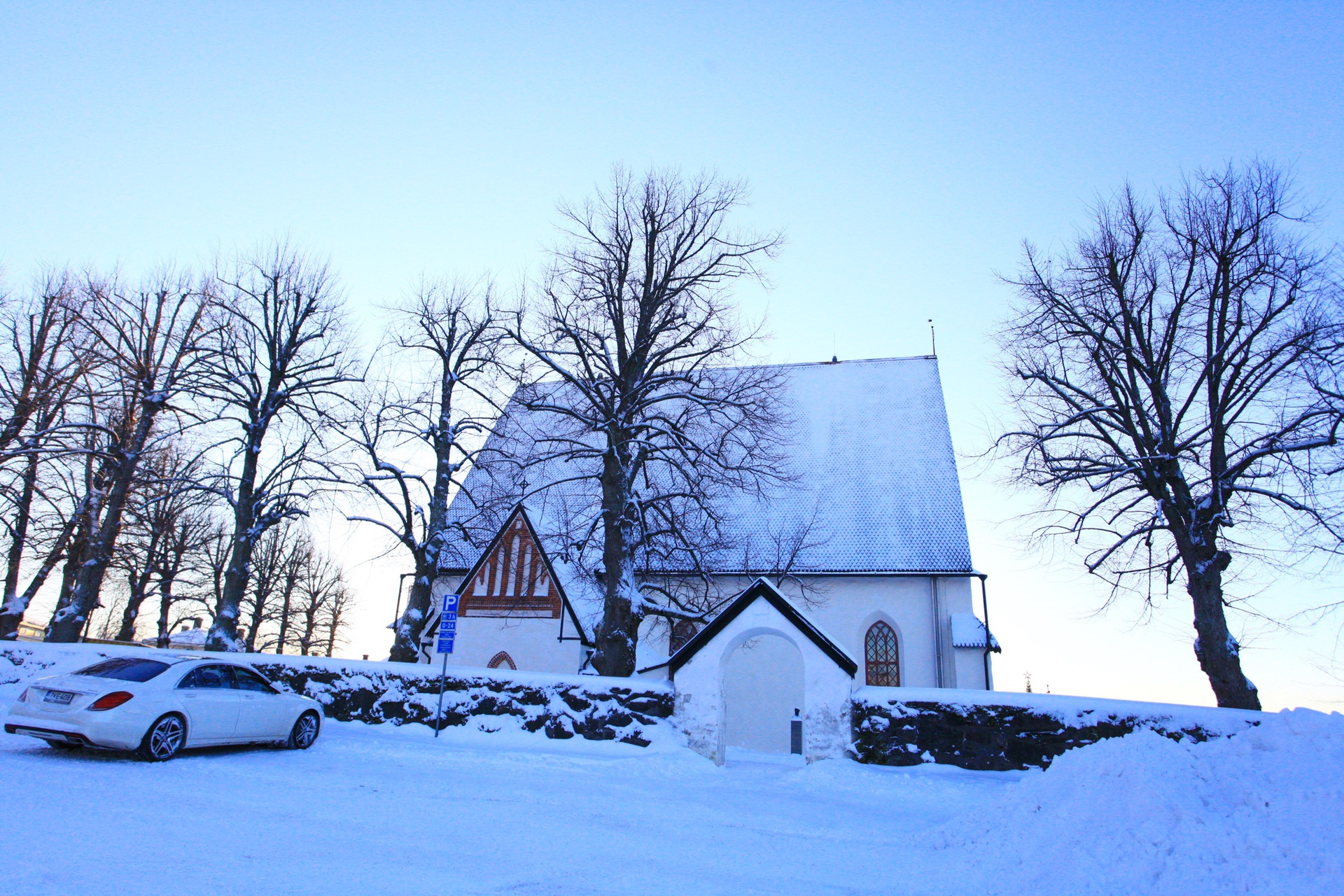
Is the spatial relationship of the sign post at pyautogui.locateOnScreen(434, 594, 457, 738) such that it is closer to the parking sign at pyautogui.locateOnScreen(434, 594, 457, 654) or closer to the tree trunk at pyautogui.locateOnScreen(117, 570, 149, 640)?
the parking sign at pyautogui.locateOnScreen(434, 594, 457, 654)

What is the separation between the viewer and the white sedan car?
29.9 feet

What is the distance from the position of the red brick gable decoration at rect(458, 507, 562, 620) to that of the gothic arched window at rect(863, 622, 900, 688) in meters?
8.97

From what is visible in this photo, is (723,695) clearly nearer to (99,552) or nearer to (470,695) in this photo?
(470,695)

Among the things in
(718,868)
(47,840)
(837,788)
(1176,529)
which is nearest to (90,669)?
(47,840)

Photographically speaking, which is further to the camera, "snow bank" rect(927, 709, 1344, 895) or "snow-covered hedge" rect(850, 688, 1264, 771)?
"snow-covered hedge" rect(850, 688, 1264, 771)

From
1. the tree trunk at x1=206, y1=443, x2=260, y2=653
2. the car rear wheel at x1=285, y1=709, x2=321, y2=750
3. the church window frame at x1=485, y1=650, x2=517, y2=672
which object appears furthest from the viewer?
the church window frame at x1=485, y1=650, x2=517, y2=672

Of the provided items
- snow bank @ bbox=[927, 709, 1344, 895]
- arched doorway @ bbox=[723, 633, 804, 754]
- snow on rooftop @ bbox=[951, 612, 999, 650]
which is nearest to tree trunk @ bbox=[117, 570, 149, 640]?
arched doorway @ bbox=[723, 633, 804, 754]

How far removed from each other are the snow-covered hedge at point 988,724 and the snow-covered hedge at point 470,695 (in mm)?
3738

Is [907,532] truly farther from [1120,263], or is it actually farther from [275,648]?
[275,648]

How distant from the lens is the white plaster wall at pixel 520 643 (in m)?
21.3

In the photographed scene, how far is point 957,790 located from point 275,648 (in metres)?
45.4

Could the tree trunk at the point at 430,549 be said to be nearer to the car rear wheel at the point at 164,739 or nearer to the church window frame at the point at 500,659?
the church window frame at the point at 500,659

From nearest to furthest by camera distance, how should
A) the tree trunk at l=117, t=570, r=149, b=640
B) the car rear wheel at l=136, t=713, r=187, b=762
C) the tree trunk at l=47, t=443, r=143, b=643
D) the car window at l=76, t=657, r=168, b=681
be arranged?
1. the car rear wheel at l=136, t=713, r=187, b=762
2. the car window at l=76, t=657, r=168, b=681
3. the tree trunk at l=47, t=443, r=143, b=643
4. the tree trunk at l=117, t=570, r=149, b=640

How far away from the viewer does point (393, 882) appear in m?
5.26
